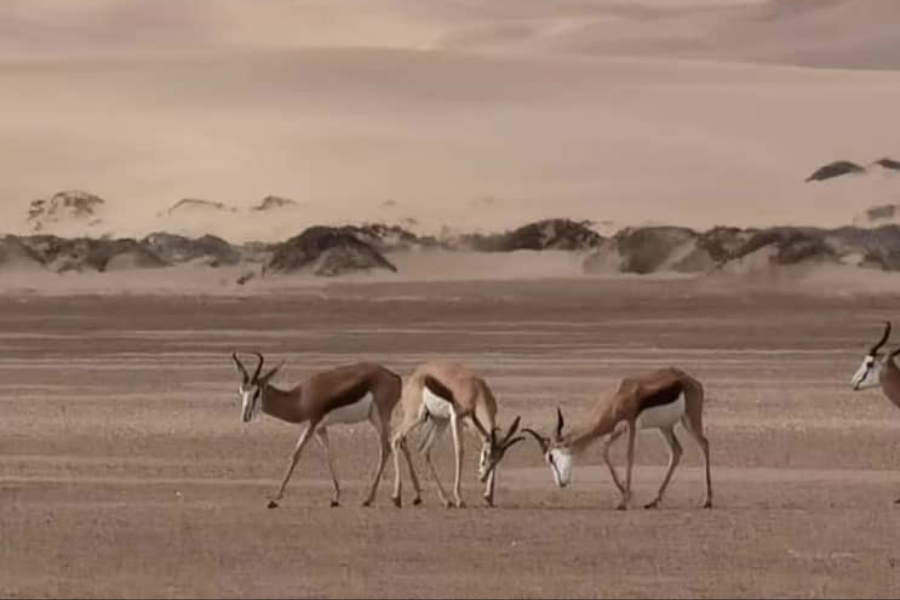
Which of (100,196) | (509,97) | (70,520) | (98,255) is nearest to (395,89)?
(509,97)

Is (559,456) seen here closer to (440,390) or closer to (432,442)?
(440,390)

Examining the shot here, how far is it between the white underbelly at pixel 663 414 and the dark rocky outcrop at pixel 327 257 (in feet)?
100

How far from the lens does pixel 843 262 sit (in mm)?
48875

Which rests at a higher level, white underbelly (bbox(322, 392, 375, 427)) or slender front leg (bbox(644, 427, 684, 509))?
white underbelly (bbox(322, 392, 375, 427))

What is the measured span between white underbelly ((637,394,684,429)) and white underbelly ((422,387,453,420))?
4.08 feet

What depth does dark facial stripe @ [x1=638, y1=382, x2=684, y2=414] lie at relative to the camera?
58.7 ft

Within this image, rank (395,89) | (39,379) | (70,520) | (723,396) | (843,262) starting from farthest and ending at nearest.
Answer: (395,89)
(843,262)
(39,379)
(723,396)
(70,520)

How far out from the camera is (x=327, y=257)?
49.6 metres

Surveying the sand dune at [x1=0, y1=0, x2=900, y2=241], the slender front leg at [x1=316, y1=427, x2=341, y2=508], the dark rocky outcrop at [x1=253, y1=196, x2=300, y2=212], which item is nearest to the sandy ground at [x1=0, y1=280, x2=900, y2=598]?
the slender front leg at [x1=316, y1=427, x2=341, y2=508]

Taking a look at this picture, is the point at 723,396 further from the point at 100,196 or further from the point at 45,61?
the point at 45,61

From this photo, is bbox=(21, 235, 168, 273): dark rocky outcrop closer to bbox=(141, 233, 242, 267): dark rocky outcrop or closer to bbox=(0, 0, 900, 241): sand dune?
bbox=(141, 233, 242, 267): dark rocky outcrop

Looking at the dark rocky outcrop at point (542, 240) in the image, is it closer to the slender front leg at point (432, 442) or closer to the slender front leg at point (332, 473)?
the slender front leg at point (432, 442)

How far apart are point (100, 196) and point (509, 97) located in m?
23.5

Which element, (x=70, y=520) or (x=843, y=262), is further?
(x=843, y=262)
